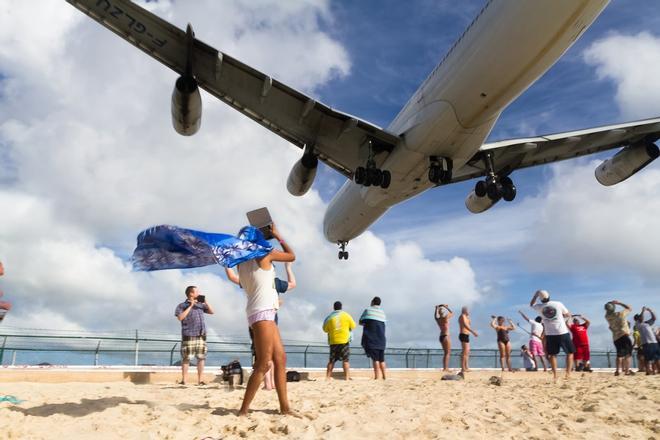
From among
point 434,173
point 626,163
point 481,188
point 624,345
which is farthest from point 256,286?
point 626,163

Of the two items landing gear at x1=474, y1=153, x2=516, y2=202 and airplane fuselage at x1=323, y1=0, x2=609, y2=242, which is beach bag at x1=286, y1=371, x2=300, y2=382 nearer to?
airplane fuselage at x1=323, y1=0, x2=609, y2=242

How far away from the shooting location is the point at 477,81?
37.2 ft

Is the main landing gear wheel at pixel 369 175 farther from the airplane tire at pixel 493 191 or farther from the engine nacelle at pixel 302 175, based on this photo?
the airplane tire at pixel 493 191

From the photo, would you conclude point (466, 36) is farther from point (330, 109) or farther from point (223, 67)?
point (223, 67)

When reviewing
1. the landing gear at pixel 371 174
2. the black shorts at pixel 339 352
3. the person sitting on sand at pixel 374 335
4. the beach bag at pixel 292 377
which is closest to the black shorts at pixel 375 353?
the person sitting on sand at pixel 374 335

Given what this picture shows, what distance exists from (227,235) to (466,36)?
28.6ft

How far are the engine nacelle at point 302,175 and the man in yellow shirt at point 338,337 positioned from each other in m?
6.37

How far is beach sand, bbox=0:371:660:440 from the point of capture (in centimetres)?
448

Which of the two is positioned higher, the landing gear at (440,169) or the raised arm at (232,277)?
the landing gear at (440,169)

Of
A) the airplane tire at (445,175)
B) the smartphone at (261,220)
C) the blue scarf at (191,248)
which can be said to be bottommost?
the blue scarf at (191,248)

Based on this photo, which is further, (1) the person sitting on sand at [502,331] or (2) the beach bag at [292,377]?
(1) the person sitting on sand at [502,331]

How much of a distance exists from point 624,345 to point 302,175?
985 centimetres

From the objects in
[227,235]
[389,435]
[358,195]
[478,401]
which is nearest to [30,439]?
[227,235]

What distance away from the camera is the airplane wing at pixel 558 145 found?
51.2 feet
